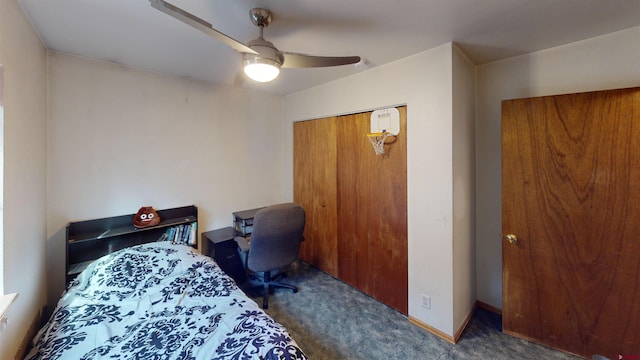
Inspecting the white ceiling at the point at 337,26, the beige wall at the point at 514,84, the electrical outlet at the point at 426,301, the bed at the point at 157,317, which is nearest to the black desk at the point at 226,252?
the bed at the point at 157,317

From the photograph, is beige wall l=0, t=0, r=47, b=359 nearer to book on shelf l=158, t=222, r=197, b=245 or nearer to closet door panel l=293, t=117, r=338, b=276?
book on shelf l=158, t=222, r=197, b=245

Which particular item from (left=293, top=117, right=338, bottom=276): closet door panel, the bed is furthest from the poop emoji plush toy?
(left=293, top=117, right=338, bottom=276): closet door panel

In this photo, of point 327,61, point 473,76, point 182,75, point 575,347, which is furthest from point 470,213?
point 182,75

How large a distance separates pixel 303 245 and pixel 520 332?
2380mm

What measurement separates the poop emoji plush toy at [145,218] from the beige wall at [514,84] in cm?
323

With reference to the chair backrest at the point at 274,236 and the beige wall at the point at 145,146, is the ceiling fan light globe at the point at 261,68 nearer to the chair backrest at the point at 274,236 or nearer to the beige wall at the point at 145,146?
the chair backrest at the point at 274,236

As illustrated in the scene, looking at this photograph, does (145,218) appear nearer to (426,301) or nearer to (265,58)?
(265,58)

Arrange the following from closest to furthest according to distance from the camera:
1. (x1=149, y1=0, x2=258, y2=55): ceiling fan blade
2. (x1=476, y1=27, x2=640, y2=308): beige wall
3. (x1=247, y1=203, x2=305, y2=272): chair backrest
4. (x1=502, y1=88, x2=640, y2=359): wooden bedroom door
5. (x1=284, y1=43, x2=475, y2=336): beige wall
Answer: (x1=149, y1=0, x2=258, y2=55): ceiling fan blade → (x1=502, y1=88, x2=640, y2=359): wooden bedroom door → (x1=476, y1=27, x2=640, y2=308): beige wall → (x1=284, y1=43, x2=475, y2=336): beige wall → (x1=247, y1=203, x2=305, y2=272): chair backrest

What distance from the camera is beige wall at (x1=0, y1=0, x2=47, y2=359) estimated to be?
126 centimetres

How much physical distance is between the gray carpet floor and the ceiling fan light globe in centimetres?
201

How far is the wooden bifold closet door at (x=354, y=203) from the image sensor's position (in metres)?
2.31

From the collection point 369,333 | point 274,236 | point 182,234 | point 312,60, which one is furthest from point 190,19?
point 369,333

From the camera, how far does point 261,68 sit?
1.43 metres

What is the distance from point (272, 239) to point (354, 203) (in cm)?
98
